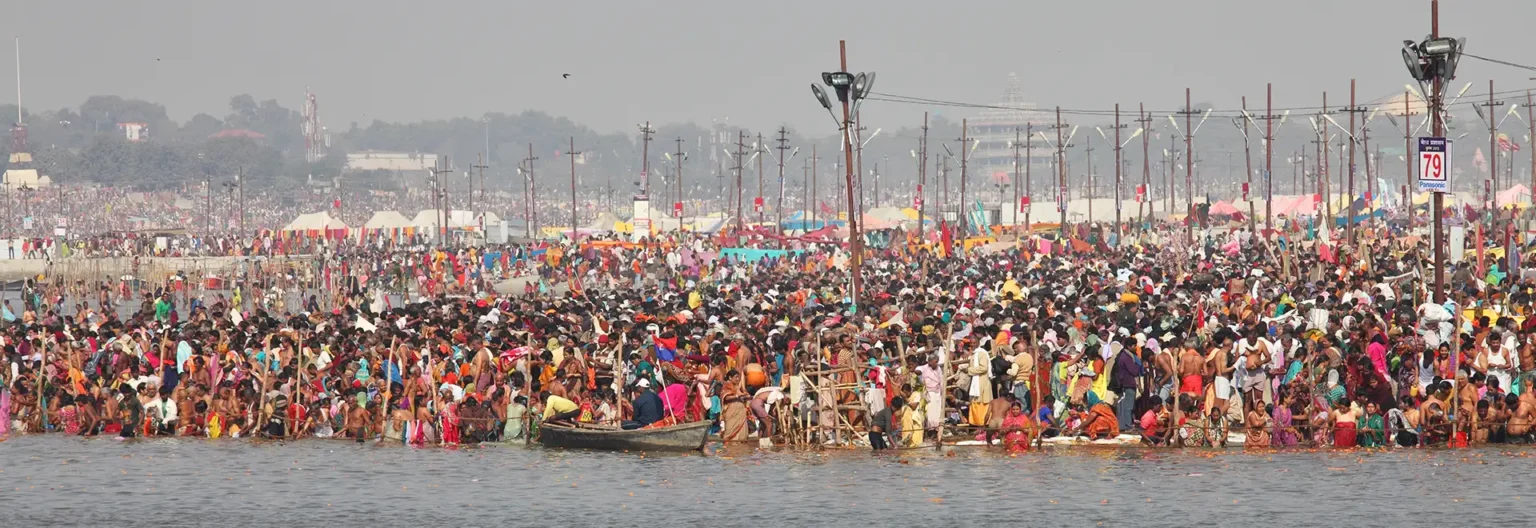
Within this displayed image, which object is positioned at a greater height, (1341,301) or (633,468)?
(1341,301)

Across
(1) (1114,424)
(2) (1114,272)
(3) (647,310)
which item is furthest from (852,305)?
(1) (1114,424)

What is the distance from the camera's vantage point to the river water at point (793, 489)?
22016 millimetres

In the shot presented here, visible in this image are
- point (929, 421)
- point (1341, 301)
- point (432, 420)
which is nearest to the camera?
point (929, 421)

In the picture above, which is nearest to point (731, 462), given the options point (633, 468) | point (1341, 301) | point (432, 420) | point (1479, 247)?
point (633, 468)

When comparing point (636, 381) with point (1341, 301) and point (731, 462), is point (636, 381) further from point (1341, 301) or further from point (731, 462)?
point (1341, 301)

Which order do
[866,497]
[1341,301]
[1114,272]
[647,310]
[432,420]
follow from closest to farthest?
[866,497] < [432,420] < [1341,301] < [647,310] < [1114,272]

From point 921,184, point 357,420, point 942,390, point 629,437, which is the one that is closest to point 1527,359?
point 942,390

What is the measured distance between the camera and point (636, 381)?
85.0ft

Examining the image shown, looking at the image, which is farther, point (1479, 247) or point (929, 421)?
point (1479, 247)

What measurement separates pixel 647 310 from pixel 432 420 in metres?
8.61

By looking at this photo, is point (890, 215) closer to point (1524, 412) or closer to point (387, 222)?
point (387, 222)

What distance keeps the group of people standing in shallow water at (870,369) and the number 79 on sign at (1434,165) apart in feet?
5.36

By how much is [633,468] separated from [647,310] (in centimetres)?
960

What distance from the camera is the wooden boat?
2488 centimetres
